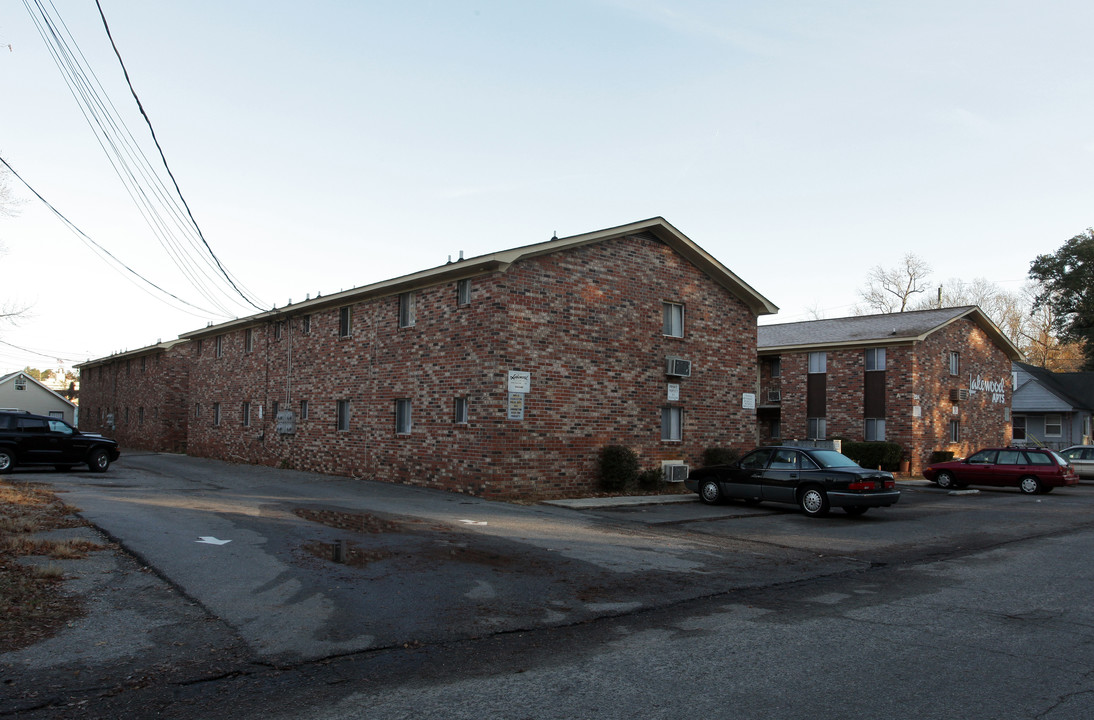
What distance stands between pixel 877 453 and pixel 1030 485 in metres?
7.07

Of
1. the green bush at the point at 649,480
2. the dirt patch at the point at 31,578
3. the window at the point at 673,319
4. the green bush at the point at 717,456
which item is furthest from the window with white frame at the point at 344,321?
the dirt patch at the point at 31,578

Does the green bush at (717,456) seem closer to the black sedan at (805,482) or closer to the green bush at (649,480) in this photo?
the green bush at (649,480)

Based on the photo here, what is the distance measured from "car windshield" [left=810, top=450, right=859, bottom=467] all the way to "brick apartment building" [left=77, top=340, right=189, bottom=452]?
111 feet

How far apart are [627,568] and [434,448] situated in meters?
10.4

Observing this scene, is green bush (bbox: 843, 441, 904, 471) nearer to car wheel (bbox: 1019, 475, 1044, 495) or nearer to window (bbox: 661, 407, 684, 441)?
car wheel (bbox: 1019, 475, 1044, 495)

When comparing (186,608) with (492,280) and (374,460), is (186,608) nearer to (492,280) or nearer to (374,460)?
(492,280)

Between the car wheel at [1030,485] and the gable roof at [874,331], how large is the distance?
28.4 feet

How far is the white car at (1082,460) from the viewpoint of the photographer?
95.9 ft

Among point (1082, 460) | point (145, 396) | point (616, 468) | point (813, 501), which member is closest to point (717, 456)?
point (616, 468)

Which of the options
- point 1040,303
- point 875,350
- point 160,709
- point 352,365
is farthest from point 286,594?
point 1040,303

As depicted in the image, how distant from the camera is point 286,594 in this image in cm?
791

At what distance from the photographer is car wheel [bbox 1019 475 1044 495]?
2400 cm

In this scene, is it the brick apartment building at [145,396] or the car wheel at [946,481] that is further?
the brick apartment building at [145,396]

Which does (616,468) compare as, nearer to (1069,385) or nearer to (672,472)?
(672,472)
